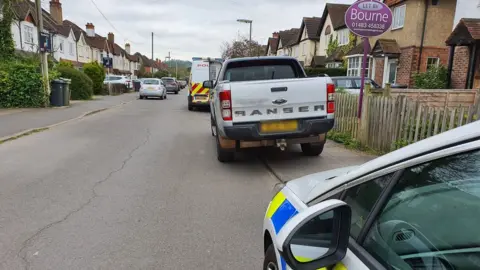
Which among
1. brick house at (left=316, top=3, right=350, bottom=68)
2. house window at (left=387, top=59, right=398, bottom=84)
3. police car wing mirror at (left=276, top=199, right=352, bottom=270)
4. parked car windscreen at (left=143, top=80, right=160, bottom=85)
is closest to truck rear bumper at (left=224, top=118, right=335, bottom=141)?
police car wing mirror at (left=276, top=199, right=352, bottom=270)

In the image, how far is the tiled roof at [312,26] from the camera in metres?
38.8

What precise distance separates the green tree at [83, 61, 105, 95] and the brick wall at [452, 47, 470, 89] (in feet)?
76.9

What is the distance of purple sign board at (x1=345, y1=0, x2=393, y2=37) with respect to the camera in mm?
7145

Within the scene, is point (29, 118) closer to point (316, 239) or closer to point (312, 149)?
point (312, 149)

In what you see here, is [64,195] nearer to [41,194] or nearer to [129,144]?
[41,194]

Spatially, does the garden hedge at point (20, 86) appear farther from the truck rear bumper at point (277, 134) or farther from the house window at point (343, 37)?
the house window at point (343, 37)

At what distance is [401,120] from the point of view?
649cm

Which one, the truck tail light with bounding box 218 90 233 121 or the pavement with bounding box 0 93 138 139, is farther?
the pavement with bounding box 0 93 138 139

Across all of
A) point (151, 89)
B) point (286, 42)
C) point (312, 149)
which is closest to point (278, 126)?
point (312, 149)

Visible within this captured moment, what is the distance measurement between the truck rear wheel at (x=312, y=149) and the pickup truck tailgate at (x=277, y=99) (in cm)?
117

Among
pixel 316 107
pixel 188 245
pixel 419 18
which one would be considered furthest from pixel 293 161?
pixel 419 18

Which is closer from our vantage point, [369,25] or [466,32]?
[369,25]

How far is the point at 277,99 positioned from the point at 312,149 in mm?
1759

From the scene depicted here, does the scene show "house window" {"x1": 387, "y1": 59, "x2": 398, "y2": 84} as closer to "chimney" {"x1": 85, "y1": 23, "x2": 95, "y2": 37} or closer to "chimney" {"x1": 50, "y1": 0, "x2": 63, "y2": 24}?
"chimney" {"x1": 50, "y1": 0, "x2": 63, "y2": 24}
